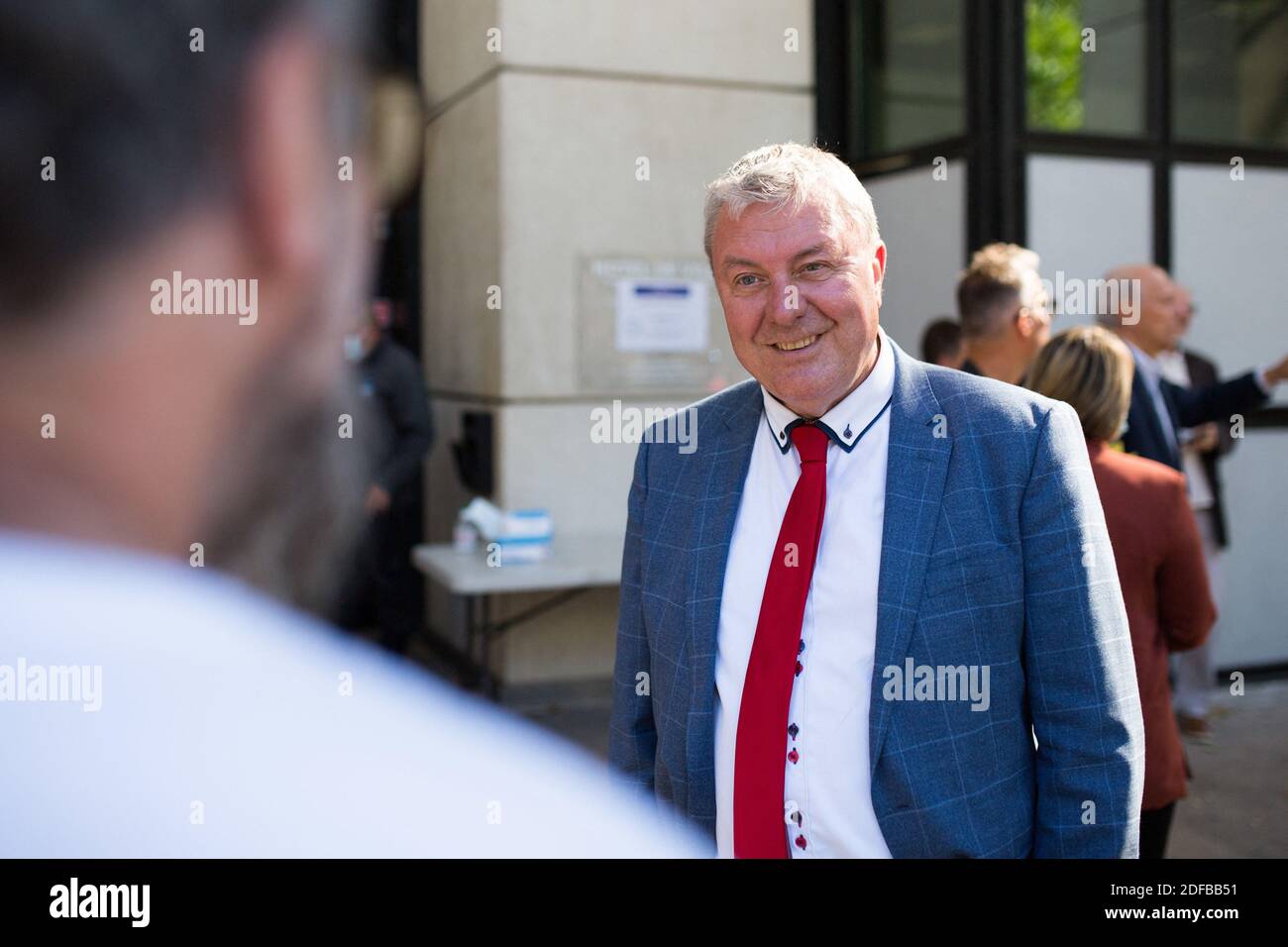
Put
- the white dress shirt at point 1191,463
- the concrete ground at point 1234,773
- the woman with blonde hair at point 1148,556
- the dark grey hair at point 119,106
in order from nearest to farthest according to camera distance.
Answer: the dark grey hair at point 119,106
the woman with blonde hair at point 1148,556
the concrete ground at point 1234,773
the white dress shirt at point 1191,463

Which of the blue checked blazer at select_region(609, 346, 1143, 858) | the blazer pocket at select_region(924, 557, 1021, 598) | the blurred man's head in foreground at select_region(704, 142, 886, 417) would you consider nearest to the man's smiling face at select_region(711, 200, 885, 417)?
the blurred man's head in foreground at select_region(704, 142, 886, 417)

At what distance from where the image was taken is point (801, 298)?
146 centimetres

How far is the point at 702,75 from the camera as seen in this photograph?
17.6 feet

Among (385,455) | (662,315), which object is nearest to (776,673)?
(385,455)

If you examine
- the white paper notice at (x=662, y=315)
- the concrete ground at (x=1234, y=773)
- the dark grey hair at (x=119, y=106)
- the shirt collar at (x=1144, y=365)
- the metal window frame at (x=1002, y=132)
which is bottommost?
the concrete ground at (x=1234, y=773)

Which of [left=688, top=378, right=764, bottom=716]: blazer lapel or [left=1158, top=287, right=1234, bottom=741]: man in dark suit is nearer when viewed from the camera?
[left=688, top=378, right=764, bottom=716]: blazer lapel

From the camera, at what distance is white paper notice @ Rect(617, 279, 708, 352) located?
17.5 ft

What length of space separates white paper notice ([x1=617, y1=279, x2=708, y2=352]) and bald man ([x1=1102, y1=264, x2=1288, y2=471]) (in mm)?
2021

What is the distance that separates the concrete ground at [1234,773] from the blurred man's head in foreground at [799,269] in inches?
101

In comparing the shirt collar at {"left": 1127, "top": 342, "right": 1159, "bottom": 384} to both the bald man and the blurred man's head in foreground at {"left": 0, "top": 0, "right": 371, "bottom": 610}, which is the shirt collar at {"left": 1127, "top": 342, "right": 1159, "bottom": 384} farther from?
the blurred man's head in foreground at {"left": 0, "top": 0, "right": 371, "bottom": 610}

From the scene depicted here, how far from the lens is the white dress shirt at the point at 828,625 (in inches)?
55.7

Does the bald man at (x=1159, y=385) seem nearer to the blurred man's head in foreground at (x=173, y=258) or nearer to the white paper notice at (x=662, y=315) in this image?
the white paper notice at (x=662, y=315)

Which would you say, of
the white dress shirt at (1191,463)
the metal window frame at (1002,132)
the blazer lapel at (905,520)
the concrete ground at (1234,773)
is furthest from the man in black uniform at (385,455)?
the blazer lapel at (905,520)
